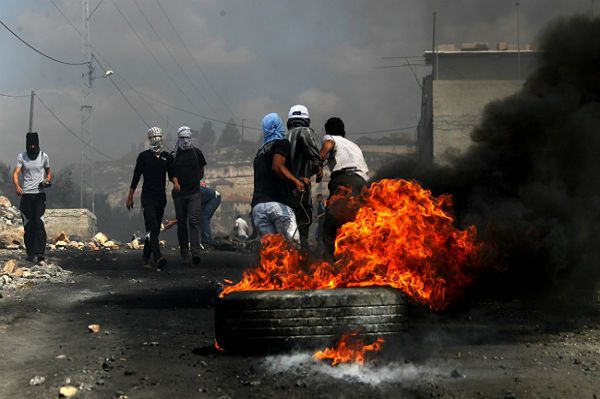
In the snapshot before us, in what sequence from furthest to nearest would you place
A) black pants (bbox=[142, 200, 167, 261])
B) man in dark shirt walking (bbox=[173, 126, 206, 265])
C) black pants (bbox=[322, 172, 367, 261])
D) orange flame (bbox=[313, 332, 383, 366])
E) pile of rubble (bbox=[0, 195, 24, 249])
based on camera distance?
pile of rubble (bbox=[0, 195, 24, 249]) < man in dark shirt walking (bbox=[173, 126, 206, 265]) < black pants (bbox=[142, 200, 167, 261]) < black pants (bbox=[322, 172, 367, 261]) < orange flame (bbox=[313, 332, 383, 366])

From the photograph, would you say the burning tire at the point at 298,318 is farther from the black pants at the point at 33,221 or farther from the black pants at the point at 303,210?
the black pants at the point at 33,221

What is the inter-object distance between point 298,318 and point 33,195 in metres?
9.08

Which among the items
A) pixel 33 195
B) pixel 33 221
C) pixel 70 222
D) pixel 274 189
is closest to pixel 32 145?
pixel 33 195

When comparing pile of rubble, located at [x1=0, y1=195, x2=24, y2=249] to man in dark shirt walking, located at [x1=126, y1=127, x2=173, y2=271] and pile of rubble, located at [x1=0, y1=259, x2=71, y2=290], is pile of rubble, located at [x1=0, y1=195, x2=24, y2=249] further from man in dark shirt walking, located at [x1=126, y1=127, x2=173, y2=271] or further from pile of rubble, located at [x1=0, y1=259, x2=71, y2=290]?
man in dark shirt walking, located at [x1=126, y1=127, x2=173, y2=271]

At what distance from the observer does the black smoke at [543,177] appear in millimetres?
7582

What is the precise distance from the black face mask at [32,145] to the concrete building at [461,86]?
3327cm

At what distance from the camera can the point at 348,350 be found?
499 centimetres

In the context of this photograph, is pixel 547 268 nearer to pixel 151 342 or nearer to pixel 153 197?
pixel 151 342

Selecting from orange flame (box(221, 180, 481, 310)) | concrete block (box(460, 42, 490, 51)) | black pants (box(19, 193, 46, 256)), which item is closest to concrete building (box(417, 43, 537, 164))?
concrete block (box(460, 42, 490, 51))

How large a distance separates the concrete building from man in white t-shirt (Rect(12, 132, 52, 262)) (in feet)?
110

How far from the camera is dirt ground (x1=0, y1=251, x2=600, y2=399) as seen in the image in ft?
14.4

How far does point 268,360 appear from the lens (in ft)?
16.6

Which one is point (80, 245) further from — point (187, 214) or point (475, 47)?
point (475, 47)

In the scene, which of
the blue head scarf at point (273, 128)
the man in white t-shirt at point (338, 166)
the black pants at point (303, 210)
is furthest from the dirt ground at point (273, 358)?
the blue head scarf at point (273, 128)
